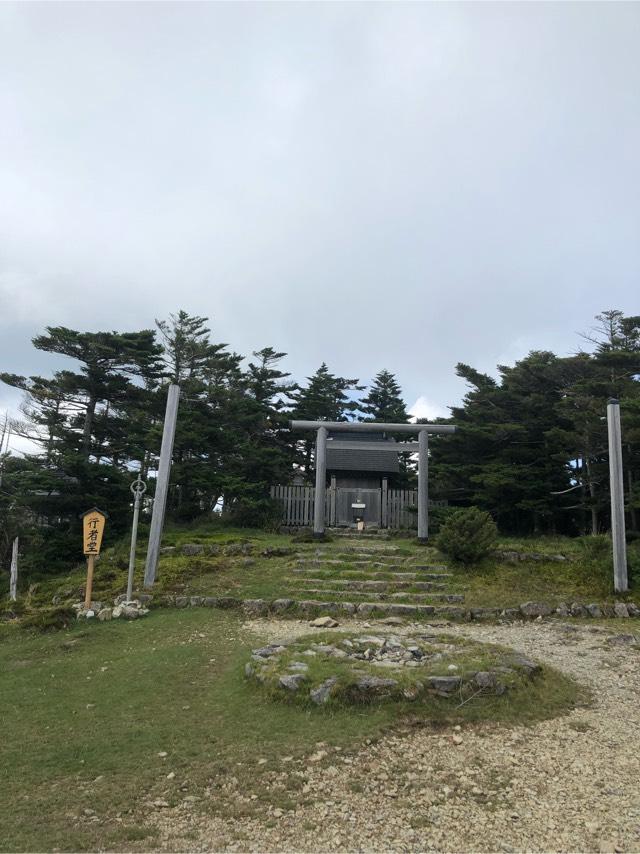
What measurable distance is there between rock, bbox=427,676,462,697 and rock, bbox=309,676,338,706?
1.10m

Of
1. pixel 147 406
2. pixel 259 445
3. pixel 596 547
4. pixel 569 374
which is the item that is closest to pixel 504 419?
pixel 569 374

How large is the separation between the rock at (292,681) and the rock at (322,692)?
0.20 meters

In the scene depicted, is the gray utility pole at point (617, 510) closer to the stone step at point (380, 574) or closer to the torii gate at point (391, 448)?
the stone step at point (380, 574)

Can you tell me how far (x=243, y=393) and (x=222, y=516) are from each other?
27.3ft

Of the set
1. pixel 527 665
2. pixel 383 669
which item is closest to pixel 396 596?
pixel 527 665

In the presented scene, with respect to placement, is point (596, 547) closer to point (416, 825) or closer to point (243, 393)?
point (416, 825)

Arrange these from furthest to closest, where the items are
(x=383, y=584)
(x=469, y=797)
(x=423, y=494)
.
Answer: (x=423, y=494), (x=383, y=584), (x=469, y=797)

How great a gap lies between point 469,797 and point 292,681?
242 cm

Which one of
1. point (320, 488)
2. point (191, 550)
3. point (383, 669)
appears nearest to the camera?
point (383, 669)

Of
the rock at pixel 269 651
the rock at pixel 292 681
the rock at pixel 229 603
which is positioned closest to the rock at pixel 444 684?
the rock at pixel 292 681

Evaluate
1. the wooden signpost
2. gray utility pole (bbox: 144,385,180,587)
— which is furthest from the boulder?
gray utility pole (bbox: 144,385,180,587)

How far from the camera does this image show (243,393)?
2731 cm

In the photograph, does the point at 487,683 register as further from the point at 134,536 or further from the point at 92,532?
the point at 92,532

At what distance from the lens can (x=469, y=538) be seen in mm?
13141
